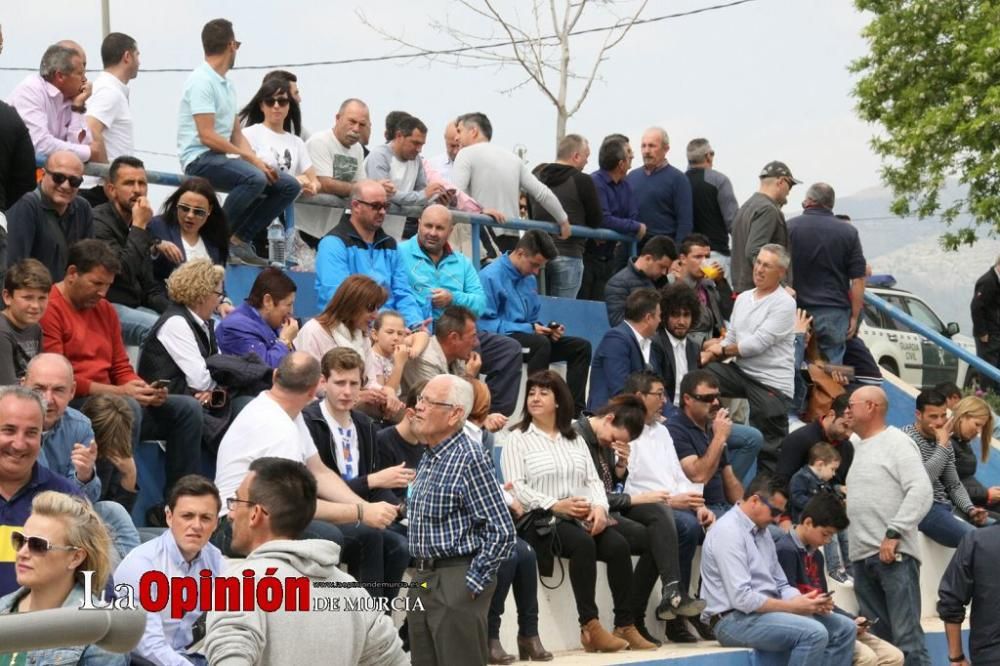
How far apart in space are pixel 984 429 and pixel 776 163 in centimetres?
263

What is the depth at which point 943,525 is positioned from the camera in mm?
12336

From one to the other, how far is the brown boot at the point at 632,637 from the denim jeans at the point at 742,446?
233cm

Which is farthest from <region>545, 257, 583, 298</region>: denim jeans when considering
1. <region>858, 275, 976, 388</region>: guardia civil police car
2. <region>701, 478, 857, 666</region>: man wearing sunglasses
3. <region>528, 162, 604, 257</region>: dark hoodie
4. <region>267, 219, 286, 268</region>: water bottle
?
<region>858, 275, 976, 388</region>: guardia civil police car

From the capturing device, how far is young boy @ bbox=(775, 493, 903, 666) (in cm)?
1027

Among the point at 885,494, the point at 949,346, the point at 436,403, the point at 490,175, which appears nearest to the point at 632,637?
the point at 885,494

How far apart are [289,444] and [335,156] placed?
4.48m

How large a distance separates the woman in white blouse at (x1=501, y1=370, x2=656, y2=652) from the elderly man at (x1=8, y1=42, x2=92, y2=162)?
300 cm

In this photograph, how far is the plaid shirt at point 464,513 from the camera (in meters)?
6.75

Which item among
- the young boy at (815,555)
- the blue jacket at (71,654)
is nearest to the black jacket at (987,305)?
the young boy at (815,555)

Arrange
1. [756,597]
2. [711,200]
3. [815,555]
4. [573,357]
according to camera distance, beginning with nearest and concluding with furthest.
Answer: [756,597] < [815,555] < [573,357] < [711,200]

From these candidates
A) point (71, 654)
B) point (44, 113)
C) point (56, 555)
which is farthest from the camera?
point (44, 113)

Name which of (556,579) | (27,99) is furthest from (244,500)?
(27,99)

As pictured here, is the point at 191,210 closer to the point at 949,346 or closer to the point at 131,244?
the point at 131,244

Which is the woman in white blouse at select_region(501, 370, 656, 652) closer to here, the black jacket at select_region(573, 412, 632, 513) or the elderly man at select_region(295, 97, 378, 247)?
the black jacket at select_region(573, 412, 632, 513)
